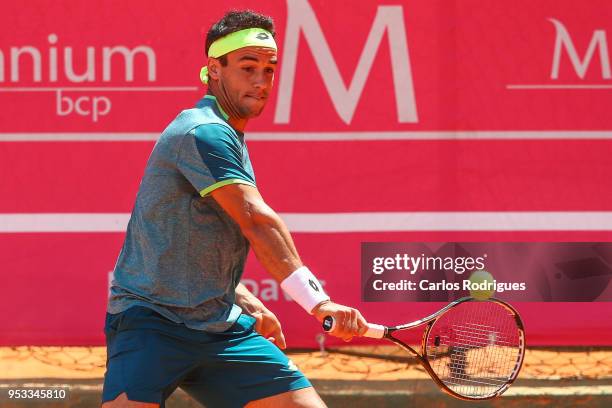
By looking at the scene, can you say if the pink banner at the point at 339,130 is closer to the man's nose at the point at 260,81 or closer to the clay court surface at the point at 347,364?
the clay court surface at the point at 347,364

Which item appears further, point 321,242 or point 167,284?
point 321,242

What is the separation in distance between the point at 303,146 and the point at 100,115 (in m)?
0.99

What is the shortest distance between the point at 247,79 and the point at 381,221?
2.26 m

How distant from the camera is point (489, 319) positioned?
4527 mm

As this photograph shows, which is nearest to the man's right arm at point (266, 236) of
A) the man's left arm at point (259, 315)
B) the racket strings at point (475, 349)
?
the man's left arm at point (259, 315)

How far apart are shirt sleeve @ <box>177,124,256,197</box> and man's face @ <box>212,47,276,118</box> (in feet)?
0.73

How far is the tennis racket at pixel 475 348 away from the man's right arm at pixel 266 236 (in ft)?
1.98

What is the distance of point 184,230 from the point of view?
3453mm

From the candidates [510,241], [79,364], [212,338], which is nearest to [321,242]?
[510,241]

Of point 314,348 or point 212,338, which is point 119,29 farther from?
point 212,338

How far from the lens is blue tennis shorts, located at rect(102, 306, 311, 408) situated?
3434mm

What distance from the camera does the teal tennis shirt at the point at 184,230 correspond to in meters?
3.39

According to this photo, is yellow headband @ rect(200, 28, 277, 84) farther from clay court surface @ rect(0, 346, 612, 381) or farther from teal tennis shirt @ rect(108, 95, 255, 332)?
clay court surface @ rect(0, 346, 612, 381)

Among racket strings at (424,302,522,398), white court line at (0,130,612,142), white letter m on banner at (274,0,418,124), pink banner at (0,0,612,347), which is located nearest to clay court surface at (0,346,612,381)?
pink banner at (0,0,612,347)
